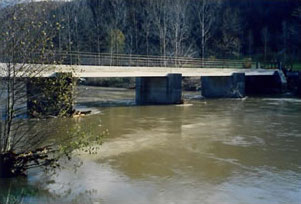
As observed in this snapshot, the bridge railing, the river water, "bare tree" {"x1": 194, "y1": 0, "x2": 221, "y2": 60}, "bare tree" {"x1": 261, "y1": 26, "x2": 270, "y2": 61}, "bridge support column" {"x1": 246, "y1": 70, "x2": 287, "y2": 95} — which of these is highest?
"bare tree" {"x1": 194, "y1": 0, "x2": 221, "y2": 60}

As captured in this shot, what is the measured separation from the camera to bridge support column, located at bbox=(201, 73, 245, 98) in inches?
1403

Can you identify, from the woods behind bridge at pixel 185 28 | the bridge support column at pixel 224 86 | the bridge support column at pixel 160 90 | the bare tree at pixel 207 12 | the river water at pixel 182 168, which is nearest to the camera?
the river water at pixel 182 168

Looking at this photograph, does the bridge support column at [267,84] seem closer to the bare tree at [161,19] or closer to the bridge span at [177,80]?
the bridge span at [177,80]

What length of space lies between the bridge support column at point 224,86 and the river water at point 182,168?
1497cm

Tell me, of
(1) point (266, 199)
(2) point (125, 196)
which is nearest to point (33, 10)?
(2) point (125, 196)

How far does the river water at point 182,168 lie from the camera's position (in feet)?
30.6

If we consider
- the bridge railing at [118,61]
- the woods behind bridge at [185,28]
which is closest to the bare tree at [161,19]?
the woods behind bridge at [185,28]

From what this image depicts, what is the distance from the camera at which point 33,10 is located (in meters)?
10.1

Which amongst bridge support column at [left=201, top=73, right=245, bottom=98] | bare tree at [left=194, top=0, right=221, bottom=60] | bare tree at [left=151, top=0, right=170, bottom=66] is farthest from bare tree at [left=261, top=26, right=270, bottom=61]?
bridge support column at [left=201, top=73, right=245, bottom=98]

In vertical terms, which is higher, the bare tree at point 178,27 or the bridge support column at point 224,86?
the bare tree at point 178,27

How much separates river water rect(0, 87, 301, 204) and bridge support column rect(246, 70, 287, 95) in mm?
21022

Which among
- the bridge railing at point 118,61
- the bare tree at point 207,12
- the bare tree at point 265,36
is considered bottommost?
the bridge railing at point 118,61

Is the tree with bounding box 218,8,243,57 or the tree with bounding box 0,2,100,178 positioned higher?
the tree with bounding box 218,8,243,57

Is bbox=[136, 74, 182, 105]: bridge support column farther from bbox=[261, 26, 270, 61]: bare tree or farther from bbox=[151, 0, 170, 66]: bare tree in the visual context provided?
bbox=[261, 26, 270, 61]: bare tree
